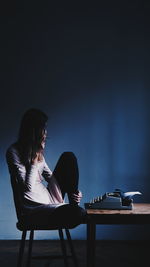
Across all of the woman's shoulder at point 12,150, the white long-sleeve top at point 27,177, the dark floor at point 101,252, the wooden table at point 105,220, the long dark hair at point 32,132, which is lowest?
the dark floor at point 101,252

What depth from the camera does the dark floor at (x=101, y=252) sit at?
9.71 ft

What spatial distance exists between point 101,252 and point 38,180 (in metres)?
1.25

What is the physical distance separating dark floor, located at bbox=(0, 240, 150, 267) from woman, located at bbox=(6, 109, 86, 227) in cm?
76

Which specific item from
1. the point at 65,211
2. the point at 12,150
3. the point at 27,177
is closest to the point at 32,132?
the point at 12,150

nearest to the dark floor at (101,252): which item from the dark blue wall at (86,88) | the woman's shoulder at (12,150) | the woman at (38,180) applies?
the dark blue wall at (86,88)

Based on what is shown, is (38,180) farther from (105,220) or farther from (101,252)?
(101,252)

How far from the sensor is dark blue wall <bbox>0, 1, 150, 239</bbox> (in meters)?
3.83

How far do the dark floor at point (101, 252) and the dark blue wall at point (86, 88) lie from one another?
0.43 ft

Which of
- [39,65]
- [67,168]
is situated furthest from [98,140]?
[67,168]

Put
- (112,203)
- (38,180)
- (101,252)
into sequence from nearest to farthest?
(112,203) → (38,180) → (101,252)

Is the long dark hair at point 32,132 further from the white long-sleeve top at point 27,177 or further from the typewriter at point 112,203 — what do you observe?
the typewriter at point 112,203

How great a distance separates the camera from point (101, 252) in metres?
3.32

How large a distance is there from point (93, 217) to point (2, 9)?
105 inches

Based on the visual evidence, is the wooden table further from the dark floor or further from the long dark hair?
the dark floor
